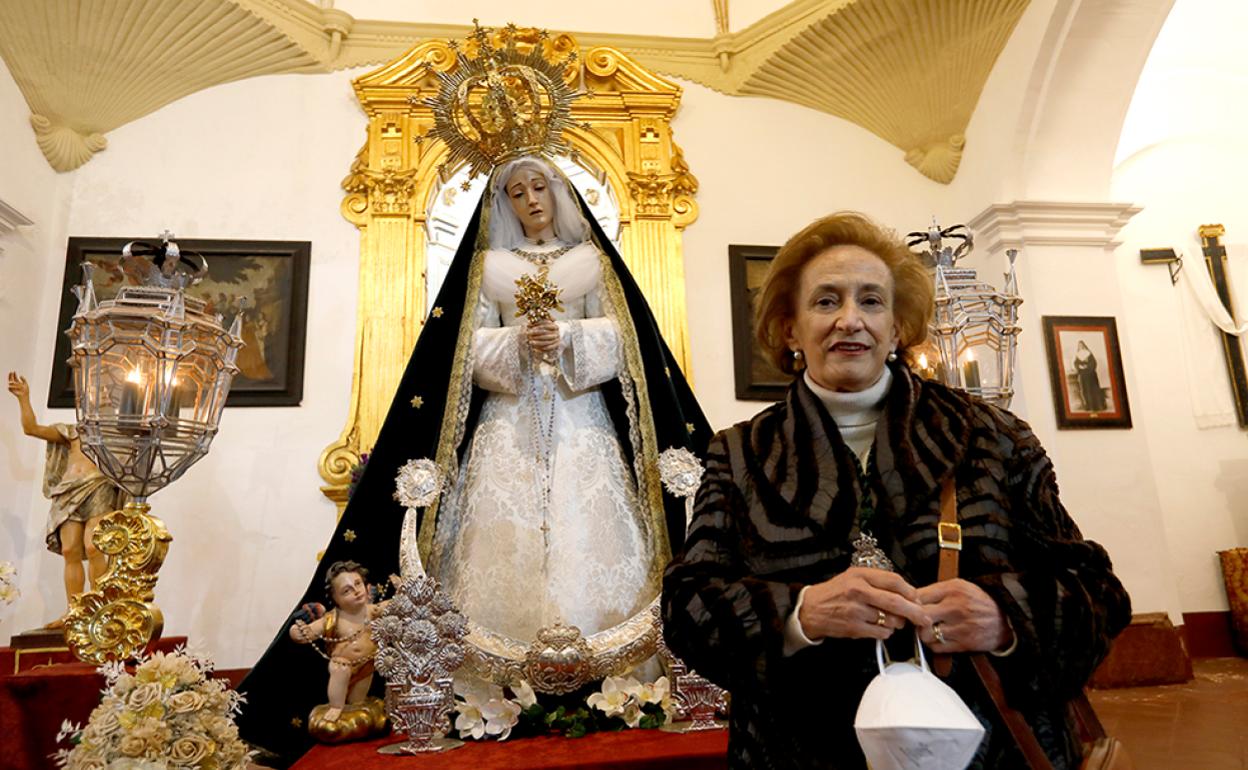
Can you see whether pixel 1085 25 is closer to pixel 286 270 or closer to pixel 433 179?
pixel 433 179

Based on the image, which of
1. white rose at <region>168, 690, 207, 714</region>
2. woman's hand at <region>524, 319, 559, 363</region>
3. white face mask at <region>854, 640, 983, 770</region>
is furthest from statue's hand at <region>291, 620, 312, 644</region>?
white face mask at <region>854, 640, 983, 770</region>

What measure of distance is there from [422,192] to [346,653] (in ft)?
13.1

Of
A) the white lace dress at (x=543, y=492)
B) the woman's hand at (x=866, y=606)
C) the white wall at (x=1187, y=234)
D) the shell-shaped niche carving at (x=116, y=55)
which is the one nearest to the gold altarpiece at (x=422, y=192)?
the shell-shaped niche carving at (x=116, y=55)

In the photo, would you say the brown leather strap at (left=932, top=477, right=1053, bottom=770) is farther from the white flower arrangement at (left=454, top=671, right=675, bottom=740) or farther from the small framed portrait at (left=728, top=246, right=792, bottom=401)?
the small framed portrait at (left=728, top=246, right=792, bottom=401)

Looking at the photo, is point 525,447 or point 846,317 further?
point 525,447

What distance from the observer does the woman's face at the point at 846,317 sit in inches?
61.4

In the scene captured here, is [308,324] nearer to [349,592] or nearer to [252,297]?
[252,297]

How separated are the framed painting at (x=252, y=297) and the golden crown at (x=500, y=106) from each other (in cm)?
256

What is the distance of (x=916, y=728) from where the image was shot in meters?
1.11

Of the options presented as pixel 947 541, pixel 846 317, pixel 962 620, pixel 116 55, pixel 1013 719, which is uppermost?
pixel 116 55

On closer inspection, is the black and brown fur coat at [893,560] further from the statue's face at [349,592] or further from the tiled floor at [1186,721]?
the statue's face at [349,592]

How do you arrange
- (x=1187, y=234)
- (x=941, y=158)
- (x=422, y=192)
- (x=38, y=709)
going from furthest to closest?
(x=1187, y=234) → (x=941, y=158) → (x=422, y=192) → (x=38, y=709)

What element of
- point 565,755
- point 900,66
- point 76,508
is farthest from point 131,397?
point 900,66

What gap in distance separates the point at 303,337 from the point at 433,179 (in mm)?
1432
